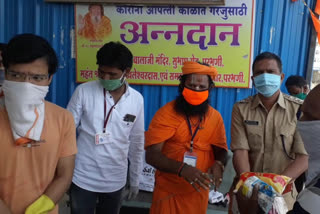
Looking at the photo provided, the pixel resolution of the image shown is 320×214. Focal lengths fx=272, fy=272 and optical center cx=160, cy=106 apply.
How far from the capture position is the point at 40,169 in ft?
4.61

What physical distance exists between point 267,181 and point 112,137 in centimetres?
123

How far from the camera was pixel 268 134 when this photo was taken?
1.99 meters

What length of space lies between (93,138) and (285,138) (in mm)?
1443

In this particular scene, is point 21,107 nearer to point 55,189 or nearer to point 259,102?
point 55,189

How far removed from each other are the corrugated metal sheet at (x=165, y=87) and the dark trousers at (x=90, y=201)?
5.40 ft

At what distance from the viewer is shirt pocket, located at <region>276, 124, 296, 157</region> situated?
6.38 feet

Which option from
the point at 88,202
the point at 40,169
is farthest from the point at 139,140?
the point at 40,169

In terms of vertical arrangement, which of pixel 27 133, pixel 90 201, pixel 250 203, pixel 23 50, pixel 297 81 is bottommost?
pixel 90 201

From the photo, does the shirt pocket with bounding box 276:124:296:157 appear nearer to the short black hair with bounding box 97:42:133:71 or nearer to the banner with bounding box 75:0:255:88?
the short black hair with bounding box 97:42:133:71

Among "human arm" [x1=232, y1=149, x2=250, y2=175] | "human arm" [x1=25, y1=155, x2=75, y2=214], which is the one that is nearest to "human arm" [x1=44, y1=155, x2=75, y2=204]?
"human arm" [x1=25, y1=155, x2=75, y2=214]

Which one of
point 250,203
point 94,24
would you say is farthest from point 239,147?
point 94,24

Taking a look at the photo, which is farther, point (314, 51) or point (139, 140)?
point (314, 51)

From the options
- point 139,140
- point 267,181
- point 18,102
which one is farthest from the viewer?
point 139,140

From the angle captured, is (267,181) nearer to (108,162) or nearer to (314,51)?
(108,162)
